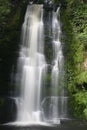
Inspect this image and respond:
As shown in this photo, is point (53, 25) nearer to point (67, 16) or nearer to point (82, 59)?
point (67, 16)

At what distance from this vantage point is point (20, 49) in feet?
64.0

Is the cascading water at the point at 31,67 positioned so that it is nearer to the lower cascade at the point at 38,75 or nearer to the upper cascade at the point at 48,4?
the lower cascade at the point at 38,75

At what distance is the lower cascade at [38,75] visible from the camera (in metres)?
17.5

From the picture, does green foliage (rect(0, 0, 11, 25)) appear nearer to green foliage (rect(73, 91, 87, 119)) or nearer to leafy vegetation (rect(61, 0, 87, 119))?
leafy vegetation (rect(61, 0, 87, 119))

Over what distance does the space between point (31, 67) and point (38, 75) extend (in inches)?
25.5

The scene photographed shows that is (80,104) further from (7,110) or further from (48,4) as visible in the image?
(48,4)

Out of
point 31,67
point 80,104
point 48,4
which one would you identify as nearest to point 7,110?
point 31,67

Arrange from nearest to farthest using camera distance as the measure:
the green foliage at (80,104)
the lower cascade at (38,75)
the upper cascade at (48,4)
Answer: the lower cascade at (38,75), the green foliage at (80,104), the upper cascade at (48,4)

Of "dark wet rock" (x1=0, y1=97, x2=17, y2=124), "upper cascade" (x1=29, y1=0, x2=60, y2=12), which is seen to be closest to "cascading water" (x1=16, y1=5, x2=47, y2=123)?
"dark wet rock" (x1=0, y1=97, x2=17, y2=124)

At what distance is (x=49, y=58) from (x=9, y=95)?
3127 mm

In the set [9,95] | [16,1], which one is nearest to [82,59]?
[9,95]

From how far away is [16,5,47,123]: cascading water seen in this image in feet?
57.5

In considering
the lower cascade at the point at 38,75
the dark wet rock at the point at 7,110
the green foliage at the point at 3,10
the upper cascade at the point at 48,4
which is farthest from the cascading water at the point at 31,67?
the green foliage at the point at 3,10

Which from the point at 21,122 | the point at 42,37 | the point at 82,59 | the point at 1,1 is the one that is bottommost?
the point at 21,122
